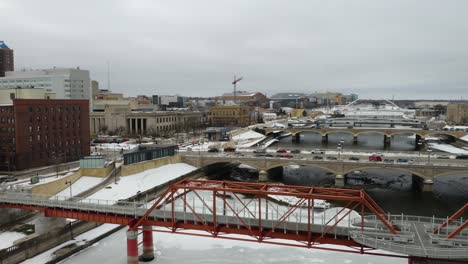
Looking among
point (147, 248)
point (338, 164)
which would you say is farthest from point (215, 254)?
point (338, 164)

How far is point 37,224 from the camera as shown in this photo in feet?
131

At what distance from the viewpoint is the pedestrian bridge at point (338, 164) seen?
66438mm

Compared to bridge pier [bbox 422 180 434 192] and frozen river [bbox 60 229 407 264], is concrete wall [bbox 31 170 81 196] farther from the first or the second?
bridge pier [bbox 422 180 434 192]

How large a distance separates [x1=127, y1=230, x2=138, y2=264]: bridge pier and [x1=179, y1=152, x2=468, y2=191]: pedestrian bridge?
4456cm

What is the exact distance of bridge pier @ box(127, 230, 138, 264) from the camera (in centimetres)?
3491

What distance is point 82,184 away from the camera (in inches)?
2343

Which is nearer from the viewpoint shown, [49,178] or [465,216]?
[465,216]

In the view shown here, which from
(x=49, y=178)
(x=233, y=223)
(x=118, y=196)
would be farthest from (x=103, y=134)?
(x=233, y=223)

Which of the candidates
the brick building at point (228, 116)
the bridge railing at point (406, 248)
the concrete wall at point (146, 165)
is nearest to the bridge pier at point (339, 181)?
the concrete wall at point (146, 165)

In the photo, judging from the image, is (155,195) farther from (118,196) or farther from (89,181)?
(89,181)

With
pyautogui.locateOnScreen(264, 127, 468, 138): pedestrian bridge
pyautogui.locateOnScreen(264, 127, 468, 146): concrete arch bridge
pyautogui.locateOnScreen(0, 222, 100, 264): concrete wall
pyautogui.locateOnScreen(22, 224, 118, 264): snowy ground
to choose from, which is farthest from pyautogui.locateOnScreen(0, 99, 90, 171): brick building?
pyautogui.locateOnScreen(264, 127, 468, 146): concrete arch bridge

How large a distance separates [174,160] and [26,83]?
106438mm

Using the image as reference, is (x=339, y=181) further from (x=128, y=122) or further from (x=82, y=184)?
(x=128, y=122)

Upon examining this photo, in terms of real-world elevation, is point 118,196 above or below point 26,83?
below
